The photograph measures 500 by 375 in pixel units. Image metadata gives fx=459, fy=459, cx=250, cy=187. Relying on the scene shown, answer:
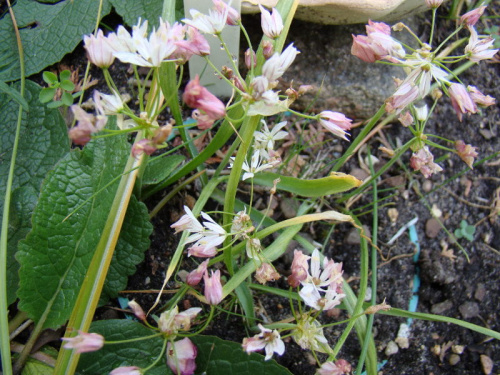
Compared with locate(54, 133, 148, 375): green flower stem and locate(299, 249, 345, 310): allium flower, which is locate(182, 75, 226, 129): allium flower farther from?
locate(299, 249, 345, 310): allium flower

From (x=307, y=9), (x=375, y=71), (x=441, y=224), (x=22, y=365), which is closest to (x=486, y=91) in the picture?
(x=375, y=71)

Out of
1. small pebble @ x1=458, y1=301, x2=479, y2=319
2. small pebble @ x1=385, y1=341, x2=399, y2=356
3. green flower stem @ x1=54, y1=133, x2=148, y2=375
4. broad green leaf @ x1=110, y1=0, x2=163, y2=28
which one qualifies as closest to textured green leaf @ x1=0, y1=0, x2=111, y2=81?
broad green leaf @ x1=110, y1=0, x2=163, y2=28

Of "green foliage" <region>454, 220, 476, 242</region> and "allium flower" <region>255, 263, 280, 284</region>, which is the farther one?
"green foliage" <region>454, 220, 476, 242</region>

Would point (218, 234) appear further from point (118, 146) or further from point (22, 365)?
point (22, 365)

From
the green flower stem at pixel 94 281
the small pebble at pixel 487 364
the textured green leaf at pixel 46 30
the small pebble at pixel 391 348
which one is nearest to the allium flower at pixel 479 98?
the green flower stem at pixel 94 281

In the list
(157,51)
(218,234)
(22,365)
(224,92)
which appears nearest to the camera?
(157,51)

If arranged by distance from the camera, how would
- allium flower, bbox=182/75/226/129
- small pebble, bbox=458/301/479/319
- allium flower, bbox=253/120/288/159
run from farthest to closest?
small pebble, bbox=458/301/479/319 < allium flower, bbox=253/120/288/159 < allium flower, bbox=182/75/226/129

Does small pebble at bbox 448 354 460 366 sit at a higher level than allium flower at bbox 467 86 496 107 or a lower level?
lower
